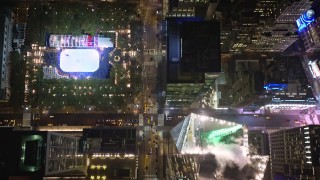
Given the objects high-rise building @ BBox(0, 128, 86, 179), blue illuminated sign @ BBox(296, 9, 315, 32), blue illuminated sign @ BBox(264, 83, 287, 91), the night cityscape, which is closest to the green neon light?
high-rise building @ BBox(0, 128, 86, 179)

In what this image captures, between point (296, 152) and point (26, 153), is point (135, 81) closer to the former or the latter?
point (26, 153)

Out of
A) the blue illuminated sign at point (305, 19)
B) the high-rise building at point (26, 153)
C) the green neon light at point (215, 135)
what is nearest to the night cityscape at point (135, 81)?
the blue illuminated sign at point (305, 19)

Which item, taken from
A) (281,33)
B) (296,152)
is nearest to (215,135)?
(281,33)

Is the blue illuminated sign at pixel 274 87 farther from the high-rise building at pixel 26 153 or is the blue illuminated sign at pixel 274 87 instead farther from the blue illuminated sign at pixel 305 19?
the high-rise building at pixel 26 153

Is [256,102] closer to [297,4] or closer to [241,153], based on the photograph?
[297,4]

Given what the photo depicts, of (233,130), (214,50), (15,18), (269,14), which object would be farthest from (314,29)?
(15,18)
